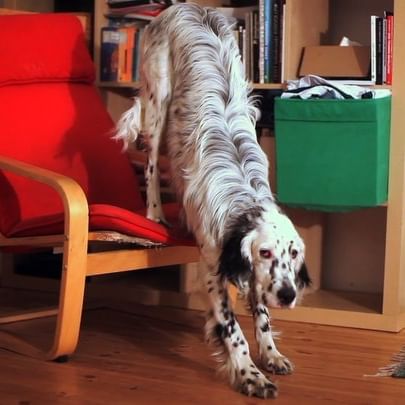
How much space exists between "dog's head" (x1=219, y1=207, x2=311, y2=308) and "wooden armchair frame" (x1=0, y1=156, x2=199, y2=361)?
1.39 feet

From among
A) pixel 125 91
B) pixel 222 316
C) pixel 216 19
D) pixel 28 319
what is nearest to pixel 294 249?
pixel 222 316

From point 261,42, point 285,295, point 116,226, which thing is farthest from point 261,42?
point 285,295

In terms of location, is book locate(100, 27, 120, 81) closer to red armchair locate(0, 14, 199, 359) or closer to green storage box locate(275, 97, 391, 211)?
red armchair locate(0, 14, 199, 359)

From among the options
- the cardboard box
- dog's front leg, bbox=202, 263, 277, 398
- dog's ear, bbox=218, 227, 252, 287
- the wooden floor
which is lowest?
the wooden floor

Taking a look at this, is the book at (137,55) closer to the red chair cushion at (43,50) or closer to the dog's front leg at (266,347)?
the red chair cushion at (43,50)

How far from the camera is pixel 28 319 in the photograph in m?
3.41

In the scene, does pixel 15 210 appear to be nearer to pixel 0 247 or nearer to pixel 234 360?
pixel 0 247

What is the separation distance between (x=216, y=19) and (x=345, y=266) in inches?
50.5

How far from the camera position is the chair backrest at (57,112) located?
3494 mm

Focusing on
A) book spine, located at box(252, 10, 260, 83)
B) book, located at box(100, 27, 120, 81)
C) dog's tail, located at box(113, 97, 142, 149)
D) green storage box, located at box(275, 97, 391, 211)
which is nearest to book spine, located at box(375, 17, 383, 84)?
green storage box, located at box(275, 97, 391, 211)

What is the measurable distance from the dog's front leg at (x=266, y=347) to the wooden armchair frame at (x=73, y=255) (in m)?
0.41

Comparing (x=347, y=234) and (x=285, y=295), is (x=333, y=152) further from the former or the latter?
(x=285, y=295)

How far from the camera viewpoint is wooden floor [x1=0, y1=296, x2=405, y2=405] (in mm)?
2572

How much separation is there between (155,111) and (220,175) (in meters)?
0.47
